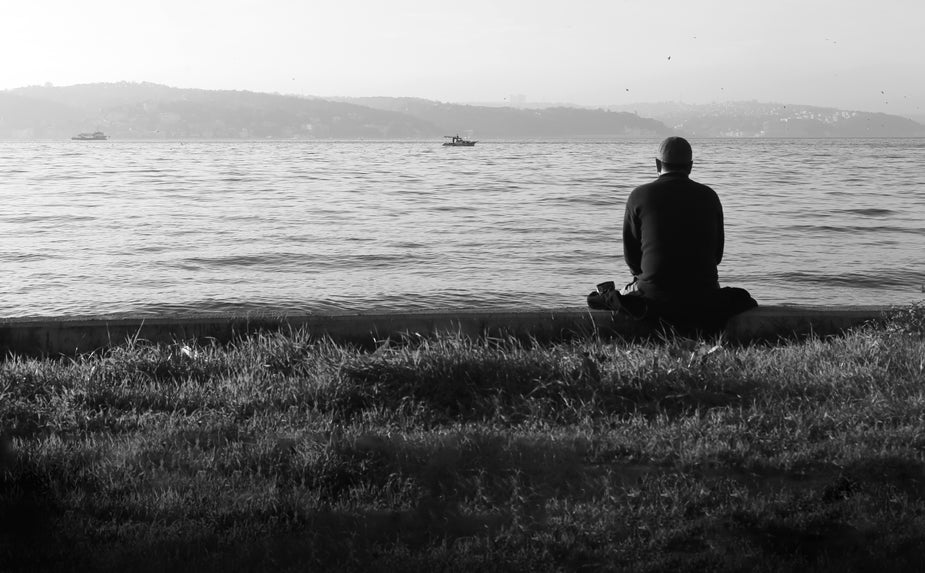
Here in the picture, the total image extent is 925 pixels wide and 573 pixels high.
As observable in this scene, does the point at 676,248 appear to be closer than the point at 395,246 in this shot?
Yes

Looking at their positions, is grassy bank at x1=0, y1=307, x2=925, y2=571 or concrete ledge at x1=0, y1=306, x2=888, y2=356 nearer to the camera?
grassy bank at x1=0, y1=307, x2=925, y2=571

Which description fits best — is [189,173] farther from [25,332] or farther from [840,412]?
[840,412]

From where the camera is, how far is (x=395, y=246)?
18375mm

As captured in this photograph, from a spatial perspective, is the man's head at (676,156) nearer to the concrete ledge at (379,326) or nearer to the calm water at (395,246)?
the concrete ledge at (379,326)

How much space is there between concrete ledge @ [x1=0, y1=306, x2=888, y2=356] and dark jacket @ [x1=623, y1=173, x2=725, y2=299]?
354 mm

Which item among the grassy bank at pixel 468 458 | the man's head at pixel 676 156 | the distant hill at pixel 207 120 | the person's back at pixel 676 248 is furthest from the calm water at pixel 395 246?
the distant hill at pixel 207 120

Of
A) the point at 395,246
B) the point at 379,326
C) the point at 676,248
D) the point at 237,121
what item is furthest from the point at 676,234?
the point at 237,121

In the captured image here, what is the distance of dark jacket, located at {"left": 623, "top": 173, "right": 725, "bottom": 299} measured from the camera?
6512 mm

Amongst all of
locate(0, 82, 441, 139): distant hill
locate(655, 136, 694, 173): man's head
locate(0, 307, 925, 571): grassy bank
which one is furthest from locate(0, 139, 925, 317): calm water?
locate(0, 82, 441, 139): distant hill

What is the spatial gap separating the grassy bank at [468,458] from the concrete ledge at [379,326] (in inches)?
20.2

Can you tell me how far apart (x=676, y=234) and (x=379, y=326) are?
218cm

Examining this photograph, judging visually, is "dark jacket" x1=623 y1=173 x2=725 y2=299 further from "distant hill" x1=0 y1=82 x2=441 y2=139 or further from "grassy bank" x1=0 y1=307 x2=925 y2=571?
"distant hill" x1=0 y1=82 x2=441 y2=139

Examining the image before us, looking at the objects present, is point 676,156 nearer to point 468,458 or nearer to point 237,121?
point 468,458

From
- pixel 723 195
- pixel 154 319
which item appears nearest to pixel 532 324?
pixel 154 319
